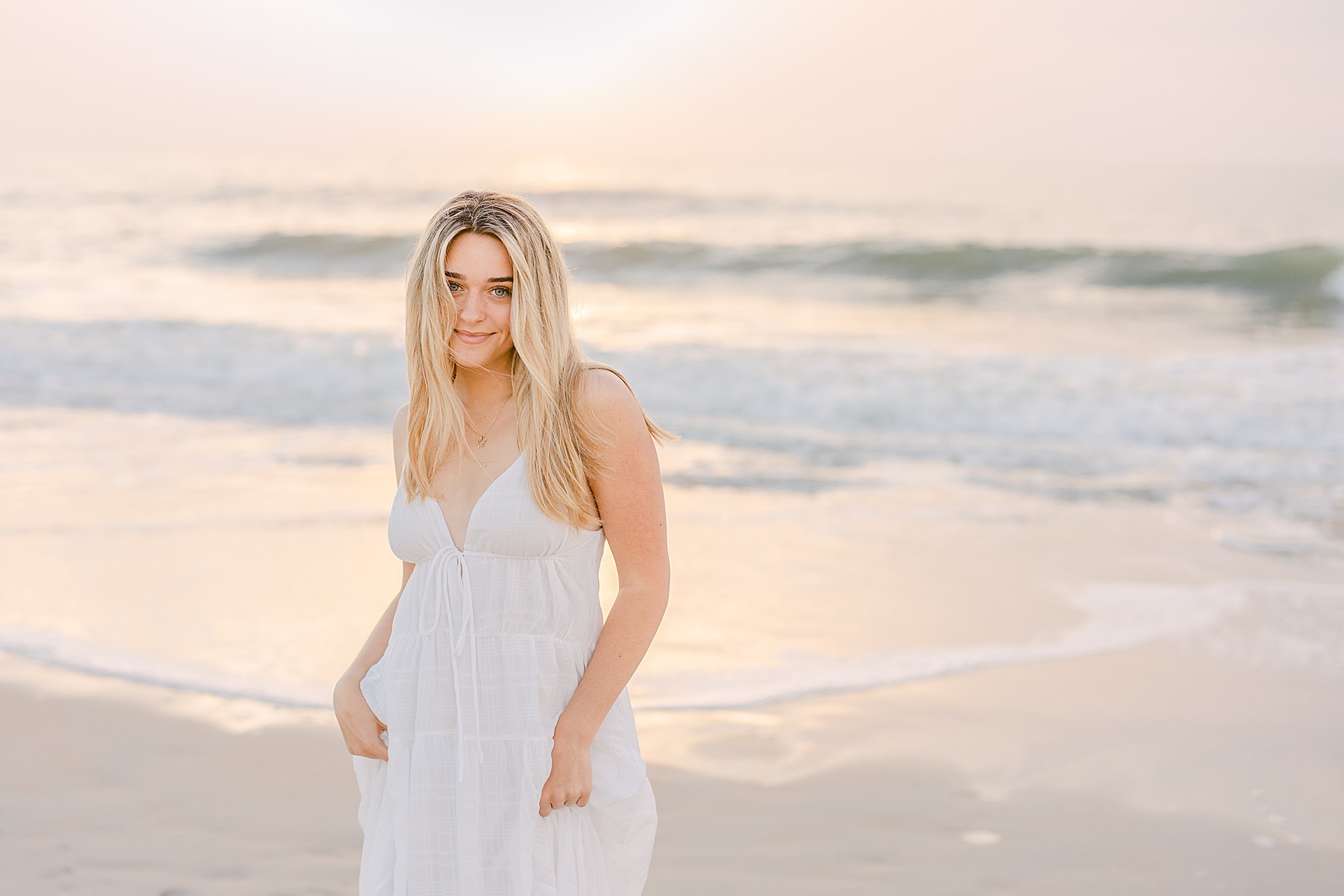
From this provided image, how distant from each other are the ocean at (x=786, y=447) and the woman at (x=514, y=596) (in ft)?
8.58

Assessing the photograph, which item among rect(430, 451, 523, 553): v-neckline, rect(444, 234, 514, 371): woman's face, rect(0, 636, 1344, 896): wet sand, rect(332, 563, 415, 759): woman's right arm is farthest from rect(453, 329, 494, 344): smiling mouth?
rect(0, 636, 1344, 896): wet sand

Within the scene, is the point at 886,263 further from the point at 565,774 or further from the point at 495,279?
the point at 565,774

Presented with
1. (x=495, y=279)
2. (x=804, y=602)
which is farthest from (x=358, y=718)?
(x=804, y=602)

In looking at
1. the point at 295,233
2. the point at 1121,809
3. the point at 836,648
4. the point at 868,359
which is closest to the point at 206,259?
the point at 295,233

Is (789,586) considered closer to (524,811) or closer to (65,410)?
(524,811)

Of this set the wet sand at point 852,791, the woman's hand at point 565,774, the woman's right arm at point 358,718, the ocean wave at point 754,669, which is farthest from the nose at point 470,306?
the ocean wave at point 754,669

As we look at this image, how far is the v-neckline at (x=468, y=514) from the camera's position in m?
1.98

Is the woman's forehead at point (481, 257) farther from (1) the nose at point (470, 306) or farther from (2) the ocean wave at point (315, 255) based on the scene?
(2) the ocean wave at point (315, 255)

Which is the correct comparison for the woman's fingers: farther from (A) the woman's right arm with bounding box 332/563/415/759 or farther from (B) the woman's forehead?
(B) the woman's forehead

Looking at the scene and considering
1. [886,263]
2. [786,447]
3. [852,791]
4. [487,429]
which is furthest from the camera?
[886,263]

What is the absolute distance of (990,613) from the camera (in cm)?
557

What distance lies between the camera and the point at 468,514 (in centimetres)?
205

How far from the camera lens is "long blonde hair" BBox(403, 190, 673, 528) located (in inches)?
76.6

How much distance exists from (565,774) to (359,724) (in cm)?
43
